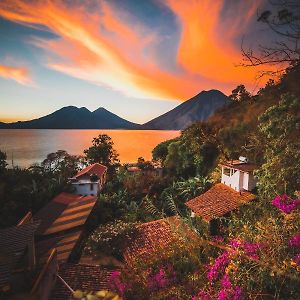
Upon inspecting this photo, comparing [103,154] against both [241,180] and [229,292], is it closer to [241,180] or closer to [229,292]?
[241,180]

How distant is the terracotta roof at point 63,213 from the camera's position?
53.9ft

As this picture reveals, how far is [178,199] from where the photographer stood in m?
21.8

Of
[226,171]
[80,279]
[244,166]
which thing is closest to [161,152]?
[226,171]

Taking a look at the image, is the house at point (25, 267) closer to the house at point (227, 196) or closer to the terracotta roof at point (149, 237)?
the terracotta roof at point (149, 237)

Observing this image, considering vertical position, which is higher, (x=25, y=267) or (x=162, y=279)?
(x=162, y=279)

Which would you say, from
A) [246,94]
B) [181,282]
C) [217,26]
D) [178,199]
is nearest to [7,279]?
[181,282]

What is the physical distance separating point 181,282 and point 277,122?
7075 mm

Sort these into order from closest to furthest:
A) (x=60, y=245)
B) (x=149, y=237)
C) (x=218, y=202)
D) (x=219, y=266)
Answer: (x=219, y=266), (x=149, y=237), (x=60, y=245), (x=218, y=202)

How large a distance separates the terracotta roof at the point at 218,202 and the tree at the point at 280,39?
8.28 meters

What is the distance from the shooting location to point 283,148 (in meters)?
10.2

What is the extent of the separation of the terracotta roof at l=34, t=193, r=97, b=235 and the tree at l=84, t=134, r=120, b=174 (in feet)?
48.4

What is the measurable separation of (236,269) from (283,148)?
6796 millimetres

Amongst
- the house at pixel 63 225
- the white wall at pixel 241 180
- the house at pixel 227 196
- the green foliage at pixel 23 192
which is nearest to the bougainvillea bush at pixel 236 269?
the house at pixel 227 196

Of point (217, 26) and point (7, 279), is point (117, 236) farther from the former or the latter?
point (217, 26)
